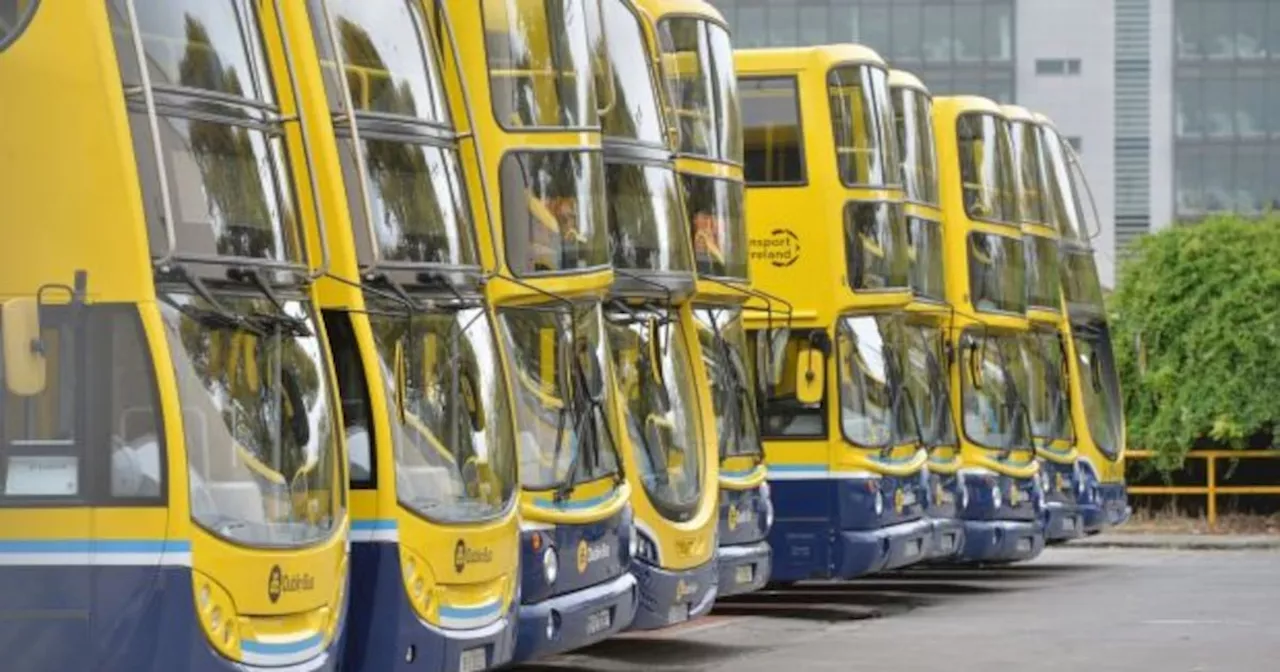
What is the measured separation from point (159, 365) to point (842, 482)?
1424cm

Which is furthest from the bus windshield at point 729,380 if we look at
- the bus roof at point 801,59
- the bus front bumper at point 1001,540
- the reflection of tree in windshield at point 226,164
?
the reflection of tree in windshield at point 226,164

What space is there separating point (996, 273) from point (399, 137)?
1614 cm

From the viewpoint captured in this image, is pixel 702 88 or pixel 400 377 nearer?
pixel 400 377

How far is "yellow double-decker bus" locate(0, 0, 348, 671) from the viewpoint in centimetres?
1213

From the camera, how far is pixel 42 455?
480 inches

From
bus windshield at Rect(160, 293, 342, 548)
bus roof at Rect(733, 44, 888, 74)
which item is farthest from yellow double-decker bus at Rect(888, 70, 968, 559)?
bus windshield at Rect(160, 293, 342, 548)

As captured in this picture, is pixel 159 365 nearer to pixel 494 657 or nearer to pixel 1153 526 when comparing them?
pixel 494 657

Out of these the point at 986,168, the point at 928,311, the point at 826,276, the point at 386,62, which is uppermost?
the point at 386,62

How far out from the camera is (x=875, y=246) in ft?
86.6

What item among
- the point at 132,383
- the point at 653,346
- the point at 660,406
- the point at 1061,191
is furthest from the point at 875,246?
the point at 132,383

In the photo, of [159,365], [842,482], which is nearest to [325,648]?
[159,365]

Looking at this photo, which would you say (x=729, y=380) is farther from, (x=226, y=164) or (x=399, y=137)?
(x=226, y=164)

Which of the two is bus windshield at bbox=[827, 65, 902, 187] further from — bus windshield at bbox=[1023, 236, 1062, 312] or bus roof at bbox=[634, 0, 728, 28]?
bus windshield at bbox=[1023, 236, 1062, 312]

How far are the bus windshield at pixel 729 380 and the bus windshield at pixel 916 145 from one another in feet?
16.9
